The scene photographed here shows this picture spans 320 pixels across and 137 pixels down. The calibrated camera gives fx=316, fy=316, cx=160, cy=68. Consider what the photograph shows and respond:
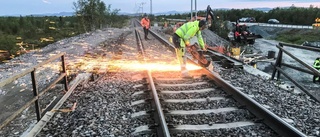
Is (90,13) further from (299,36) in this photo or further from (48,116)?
(48,116)

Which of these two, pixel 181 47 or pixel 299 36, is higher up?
pixel 181 47

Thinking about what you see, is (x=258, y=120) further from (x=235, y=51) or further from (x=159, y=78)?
(x=235, y=51)

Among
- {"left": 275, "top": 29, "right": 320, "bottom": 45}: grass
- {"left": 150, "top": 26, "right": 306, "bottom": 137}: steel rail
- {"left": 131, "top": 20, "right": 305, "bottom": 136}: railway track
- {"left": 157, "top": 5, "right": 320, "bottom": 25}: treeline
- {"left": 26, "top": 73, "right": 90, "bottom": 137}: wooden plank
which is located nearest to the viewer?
{"left": 150, "top": 26, "right": 306, "bottom": 137}: steel rail

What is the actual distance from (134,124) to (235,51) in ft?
52.0

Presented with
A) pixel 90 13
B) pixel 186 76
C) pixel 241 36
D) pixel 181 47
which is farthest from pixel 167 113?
pixel 90 13

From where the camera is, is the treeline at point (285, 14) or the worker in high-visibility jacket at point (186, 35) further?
the treeline at point (285, 14)

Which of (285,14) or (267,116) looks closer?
(267,116)

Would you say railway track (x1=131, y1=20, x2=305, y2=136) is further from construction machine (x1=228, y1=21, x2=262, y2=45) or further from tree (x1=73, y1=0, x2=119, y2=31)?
tree (x1=73, y1=0, x2=119, y2=31)

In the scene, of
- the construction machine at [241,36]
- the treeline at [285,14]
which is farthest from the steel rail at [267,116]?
the treeline at [285,14]

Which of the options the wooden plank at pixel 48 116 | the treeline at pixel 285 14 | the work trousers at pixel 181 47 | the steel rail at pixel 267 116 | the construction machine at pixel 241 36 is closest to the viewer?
the steel rail at pixel 267 116

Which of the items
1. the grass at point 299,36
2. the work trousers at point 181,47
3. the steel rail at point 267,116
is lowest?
the grass at point 299,36

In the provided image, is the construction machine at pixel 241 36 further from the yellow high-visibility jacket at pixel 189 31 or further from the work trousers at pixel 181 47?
the yellow high-visibility jacket at pixel 189 31

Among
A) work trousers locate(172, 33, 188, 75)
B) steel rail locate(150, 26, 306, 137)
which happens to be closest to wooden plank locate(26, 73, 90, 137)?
work trousers locate(172, 33, 188, 75)

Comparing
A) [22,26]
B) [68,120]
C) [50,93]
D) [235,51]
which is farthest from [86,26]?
[68,120]
